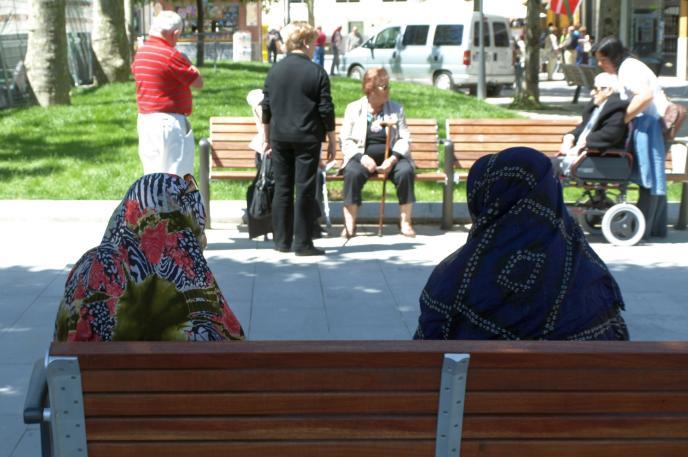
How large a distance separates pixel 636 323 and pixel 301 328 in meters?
2.04

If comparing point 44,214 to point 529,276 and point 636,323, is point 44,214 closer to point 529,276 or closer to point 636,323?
point 636,323

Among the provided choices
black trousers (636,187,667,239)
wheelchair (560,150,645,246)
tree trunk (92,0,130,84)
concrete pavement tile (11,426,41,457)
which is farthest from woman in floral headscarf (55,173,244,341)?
tree trunk (92,0,130,84)

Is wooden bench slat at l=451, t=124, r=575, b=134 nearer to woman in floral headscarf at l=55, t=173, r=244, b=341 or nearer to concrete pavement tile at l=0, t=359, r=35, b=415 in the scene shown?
concrete pavement tile at l=0, t=359, r=35, b=415

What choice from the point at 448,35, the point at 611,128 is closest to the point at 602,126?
the point at 611,128

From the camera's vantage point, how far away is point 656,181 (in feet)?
31.0

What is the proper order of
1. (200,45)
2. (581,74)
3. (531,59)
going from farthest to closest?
1. (200,45)
2. (581,74)
3. (531,59)

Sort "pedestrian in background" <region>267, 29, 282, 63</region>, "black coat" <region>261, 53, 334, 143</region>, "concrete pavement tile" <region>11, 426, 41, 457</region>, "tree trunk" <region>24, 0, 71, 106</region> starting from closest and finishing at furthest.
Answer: "concrete pavement tile" <region>11, 426, 41, 457</region>, "black coat" <region>261, 53, 334, 143</region>, "tree trunk" <region>24, 0, 71, 106</region>, "pedestrian in background" <region>267, 29, 282, 63</region>

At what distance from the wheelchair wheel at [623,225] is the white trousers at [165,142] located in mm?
3428

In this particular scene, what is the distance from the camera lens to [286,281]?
8102 mm

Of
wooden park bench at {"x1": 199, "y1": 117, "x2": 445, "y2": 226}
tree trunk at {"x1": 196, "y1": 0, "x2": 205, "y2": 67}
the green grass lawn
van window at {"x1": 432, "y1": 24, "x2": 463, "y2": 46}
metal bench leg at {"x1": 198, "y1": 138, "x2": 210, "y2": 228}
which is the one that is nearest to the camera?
metal bench leg at {"x1": 198, "y1": 138, "x2": 210, "y2": 228}

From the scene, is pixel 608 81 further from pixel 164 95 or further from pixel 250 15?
pixel 250 15

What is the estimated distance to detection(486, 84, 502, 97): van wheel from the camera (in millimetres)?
28547

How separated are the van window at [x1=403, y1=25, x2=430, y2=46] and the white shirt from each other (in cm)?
1994

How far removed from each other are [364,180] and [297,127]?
4.09 ft
